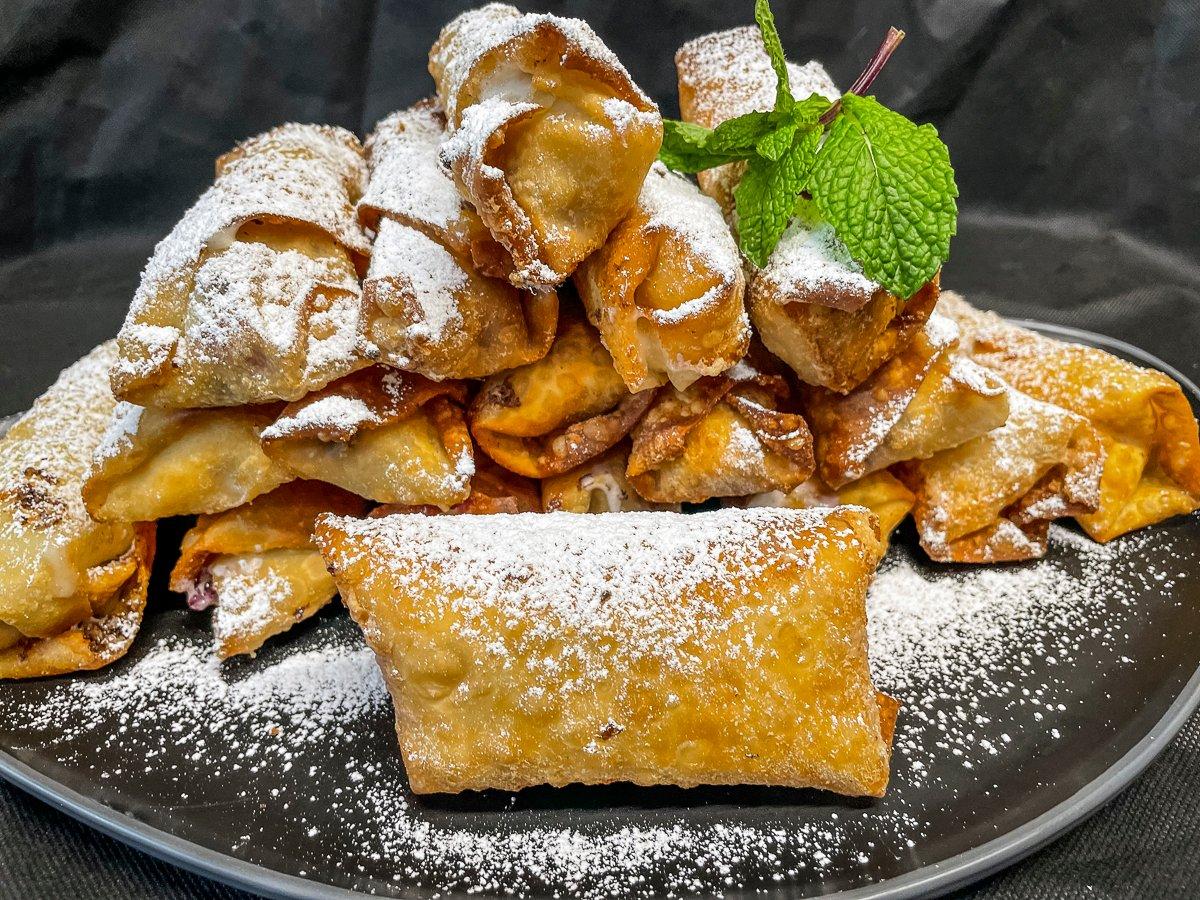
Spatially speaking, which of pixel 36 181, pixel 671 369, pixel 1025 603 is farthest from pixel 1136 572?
pixel 36 181

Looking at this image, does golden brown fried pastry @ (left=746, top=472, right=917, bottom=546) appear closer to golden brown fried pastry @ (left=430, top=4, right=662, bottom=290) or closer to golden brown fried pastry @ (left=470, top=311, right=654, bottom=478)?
golden brown fried pastry @ (left=470, top=311, right=654, bottom=478)

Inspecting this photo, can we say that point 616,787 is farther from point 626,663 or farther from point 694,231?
point 694,231

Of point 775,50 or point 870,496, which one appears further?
point 870,496

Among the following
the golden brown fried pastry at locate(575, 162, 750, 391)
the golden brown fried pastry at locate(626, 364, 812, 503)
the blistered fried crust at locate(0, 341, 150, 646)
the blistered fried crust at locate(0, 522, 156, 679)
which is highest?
the golden brown fried pastry at locate(575, 162, 750, 391)

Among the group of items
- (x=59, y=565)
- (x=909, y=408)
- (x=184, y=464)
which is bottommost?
(x=59, y=565)

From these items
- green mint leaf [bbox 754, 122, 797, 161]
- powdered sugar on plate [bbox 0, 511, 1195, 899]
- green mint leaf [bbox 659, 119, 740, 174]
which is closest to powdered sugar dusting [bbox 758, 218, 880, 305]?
green mint leaf [bbox 754, 122, 797, 161]

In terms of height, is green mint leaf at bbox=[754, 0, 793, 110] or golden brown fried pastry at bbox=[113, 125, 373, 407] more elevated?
green mint leaf at bbox=[754, 0, 793, 110]

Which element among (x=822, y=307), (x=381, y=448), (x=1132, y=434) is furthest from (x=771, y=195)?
(x=1132, y=434)
